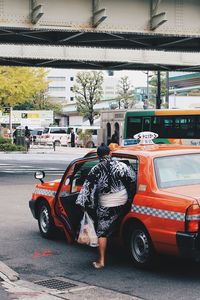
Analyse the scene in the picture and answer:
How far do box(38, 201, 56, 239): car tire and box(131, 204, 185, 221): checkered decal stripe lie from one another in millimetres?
2453

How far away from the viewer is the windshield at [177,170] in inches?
297

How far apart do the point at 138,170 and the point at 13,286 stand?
212 centimetres

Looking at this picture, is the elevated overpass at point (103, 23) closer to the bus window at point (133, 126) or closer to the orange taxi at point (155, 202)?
the bus window at point (133, 126)

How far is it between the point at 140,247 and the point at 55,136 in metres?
51.5

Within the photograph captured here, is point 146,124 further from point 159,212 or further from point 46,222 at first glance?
point 159,212

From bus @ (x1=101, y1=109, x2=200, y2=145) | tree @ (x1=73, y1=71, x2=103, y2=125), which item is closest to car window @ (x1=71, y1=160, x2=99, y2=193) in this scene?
bus @ (x1=101, y1=109, x2=200, y2=145)

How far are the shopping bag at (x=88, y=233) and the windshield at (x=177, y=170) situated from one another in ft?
3.20

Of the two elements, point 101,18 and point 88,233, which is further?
point 101,18

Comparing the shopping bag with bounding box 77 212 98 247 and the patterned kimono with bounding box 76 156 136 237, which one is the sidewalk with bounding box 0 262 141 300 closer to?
the shopping bag with bounding box 77 212 98 247

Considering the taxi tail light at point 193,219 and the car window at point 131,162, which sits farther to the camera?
the car window at point 131,162

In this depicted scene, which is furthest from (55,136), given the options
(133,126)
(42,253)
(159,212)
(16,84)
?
(159,212)

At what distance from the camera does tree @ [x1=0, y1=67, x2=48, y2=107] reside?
3912 cm

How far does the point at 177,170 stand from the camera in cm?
771

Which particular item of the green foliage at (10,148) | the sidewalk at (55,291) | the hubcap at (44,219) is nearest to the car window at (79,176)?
the hubcap at (44,219)
